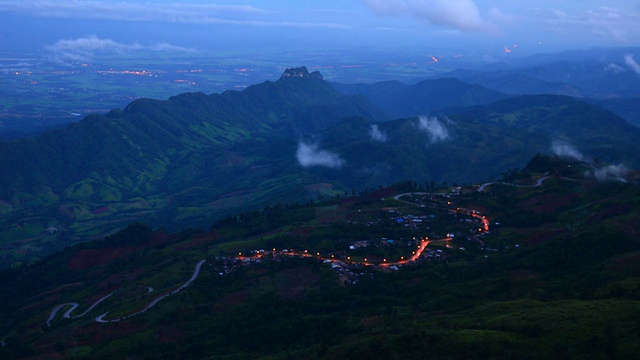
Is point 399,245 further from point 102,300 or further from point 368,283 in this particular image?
point 102,300

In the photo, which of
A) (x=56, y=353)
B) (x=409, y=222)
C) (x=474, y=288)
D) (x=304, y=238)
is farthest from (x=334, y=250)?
(x=56, y=353)

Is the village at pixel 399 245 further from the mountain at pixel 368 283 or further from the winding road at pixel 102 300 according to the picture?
the winding road at pixel 102 300

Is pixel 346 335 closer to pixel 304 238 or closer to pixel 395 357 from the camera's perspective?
pixel 395 357

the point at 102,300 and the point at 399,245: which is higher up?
the point at 399,245

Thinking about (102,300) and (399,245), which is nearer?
(102,300)

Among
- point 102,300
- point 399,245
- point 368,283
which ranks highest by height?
point 399,245

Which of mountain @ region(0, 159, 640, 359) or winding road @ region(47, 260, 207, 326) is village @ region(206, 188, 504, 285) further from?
winding road @ region(47, 260, 207, 326)

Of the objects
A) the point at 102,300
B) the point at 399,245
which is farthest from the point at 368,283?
the point at 102,300

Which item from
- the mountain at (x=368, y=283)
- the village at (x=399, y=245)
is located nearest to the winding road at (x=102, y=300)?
the mountain at (x=368, y=283)

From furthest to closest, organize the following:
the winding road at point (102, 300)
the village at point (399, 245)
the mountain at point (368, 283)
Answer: the village at point (399, 245), the winding road at point (102, 300), the mountain at point (368, 283)
